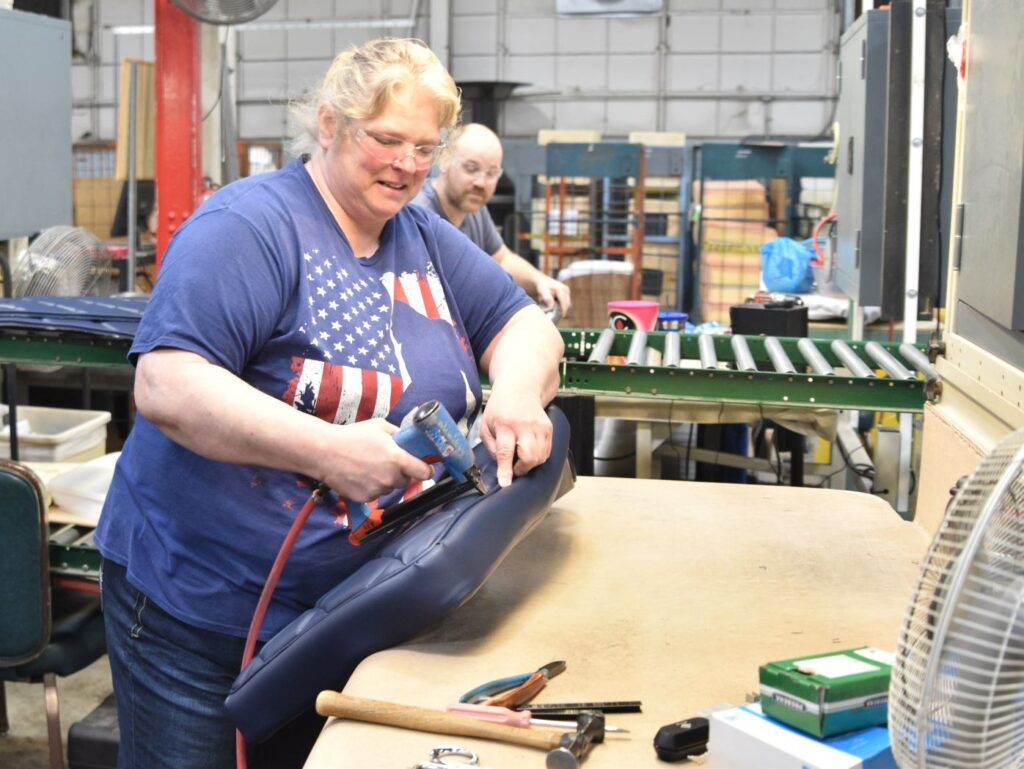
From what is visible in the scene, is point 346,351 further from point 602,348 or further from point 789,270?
point 789,270

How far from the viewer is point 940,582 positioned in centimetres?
70

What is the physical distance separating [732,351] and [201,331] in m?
1.69

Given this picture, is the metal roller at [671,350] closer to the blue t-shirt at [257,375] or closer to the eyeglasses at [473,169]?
the eyeglasses at [473,169]

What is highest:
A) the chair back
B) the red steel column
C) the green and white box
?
the red steel column

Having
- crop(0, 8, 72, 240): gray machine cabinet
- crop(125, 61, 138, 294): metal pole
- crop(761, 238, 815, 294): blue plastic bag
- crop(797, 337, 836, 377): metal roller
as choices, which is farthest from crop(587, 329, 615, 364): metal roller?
crop(125, 61, 138, 294): metal pole

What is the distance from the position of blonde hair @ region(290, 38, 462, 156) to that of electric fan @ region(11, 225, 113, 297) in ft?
8.73

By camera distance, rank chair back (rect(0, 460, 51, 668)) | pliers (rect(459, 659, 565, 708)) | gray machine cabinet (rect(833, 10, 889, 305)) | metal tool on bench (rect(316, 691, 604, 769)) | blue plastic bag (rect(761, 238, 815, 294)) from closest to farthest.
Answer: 1. metal tool on bench (rect(316, 691, 604, 769))
2. pliers (rect(459, 659, 565, 708))
3. chair back (rect(0, 460, 51, 668))
4. gray machine cabinet (rect(833, 10, 889, 305))
5. blue plastic bag (rect(761, 238, 815, 294))

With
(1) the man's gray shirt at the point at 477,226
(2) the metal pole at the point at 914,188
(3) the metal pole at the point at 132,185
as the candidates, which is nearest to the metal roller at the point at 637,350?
(2) the metal pole at the point at 914,188

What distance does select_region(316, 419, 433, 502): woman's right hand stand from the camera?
1.18 m

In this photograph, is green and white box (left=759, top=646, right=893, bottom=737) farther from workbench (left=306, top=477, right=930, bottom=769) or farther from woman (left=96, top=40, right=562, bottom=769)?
woman (left=96, top=40, right=562, bottom=769)

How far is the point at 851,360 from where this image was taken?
2.45m

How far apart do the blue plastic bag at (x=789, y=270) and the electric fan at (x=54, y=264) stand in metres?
3.06

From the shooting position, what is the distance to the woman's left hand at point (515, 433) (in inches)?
54.2

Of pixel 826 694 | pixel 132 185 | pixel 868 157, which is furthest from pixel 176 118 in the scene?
pixel 826 694
